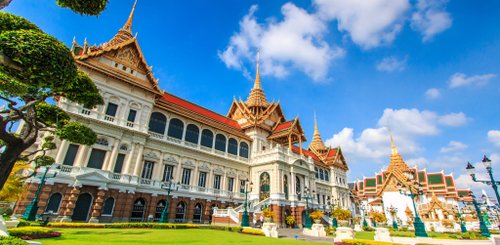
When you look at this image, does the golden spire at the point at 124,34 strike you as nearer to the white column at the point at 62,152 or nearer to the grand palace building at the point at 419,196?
the white column at the point at 62,152

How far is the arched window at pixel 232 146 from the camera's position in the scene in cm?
2933

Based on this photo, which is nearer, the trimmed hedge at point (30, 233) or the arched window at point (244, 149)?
the trimmed hedge at point (30, 233)

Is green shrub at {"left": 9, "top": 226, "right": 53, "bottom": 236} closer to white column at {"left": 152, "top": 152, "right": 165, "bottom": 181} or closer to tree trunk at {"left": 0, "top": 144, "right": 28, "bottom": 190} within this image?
tree trunk at {"left": 0, "top": 144, "right": 28, "bottom": 190}

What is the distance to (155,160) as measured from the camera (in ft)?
73.4

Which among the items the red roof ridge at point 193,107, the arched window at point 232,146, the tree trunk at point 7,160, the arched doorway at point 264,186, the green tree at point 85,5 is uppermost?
the red roof ridge at point 193,107

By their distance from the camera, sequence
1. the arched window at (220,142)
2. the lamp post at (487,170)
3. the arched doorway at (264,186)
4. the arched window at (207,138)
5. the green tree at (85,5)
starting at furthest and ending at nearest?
the arched window at (220,142) < the arched doorway at (264,186) < the arched window at (207,138) < the lamp post at (487,170) < the green tree at (85,5)

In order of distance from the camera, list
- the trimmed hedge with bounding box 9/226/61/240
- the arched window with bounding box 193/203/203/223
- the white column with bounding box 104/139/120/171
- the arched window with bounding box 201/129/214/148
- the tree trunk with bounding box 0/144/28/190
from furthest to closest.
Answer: the arched window with bounding box 201/129/214/148 < the arched window with bounding box 193/203/203/223 < the white column with bounding box 104/139/120/171 < the trimmed hedge with bounding box 9/226/61/240 < the tree trunk with bounding box 0/144/28/190

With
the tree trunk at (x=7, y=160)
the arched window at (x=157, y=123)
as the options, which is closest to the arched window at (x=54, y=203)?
the arched window at (x=157, y=123)

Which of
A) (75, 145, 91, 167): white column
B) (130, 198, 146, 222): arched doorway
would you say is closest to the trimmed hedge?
(75, 145, 91, 167): white column

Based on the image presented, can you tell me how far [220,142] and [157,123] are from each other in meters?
7.81

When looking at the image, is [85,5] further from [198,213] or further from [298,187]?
[298,187]

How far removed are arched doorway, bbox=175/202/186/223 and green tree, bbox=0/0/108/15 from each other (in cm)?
1881

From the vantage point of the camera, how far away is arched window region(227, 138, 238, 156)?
96.2 feet

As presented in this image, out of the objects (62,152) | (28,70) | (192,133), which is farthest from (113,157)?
(28,70)
